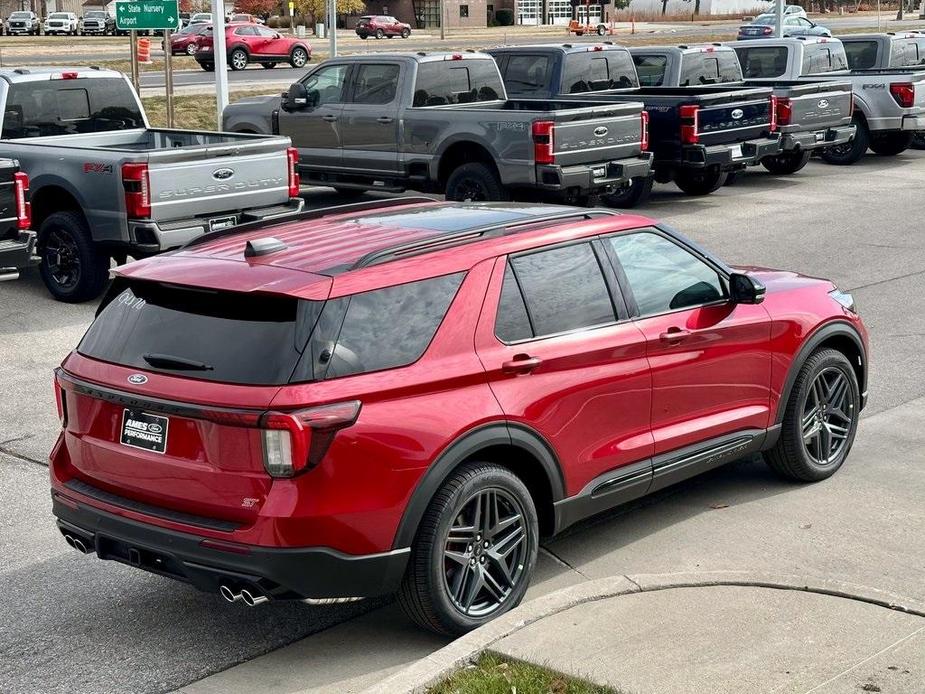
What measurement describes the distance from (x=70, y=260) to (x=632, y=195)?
8.55 meters

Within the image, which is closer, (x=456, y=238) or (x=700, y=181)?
(x=456, y=238)

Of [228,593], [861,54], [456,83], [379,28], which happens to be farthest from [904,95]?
[379,28]

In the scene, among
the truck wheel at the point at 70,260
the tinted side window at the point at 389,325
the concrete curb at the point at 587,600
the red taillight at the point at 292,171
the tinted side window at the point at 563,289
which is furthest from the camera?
the red taillight at the point at 292,171

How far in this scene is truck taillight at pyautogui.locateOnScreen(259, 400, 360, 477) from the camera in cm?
480

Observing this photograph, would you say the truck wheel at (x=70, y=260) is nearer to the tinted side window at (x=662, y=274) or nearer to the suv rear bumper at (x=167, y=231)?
the suv rear bumper at (x=167, y=231)

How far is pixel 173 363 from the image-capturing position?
16.9 ft

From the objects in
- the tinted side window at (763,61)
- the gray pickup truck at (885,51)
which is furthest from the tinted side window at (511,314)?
the gray pickup truck at (885,51)

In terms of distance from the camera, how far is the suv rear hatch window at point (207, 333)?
196 inches

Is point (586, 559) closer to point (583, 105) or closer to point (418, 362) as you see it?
point (418, 362)

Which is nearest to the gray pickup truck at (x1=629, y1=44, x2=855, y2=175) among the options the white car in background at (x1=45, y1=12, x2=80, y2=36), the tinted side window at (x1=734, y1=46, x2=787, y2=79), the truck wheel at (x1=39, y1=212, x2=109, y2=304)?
the tinted side window at (x1=734, y1=46, x2=787, y2=79)

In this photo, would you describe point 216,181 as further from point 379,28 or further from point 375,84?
point 379,28

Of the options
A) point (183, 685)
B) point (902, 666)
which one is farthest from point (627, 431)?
point (183, 685)

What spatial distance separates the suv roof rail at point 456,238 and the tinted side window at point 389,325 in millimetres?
143

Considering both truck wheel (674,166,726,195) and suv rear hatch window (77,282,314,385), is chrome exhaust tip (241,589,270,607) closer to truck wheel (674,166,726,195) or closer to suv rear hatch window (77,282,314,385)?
suv rear hatch window (77,282,314,385)
